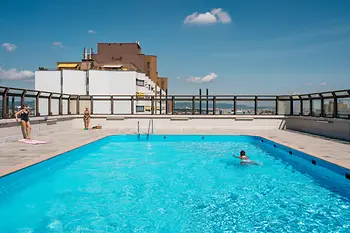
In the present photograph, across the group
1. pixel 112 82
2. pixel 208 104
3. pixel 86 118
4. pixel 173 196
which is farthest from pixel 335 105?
pixel 112 82

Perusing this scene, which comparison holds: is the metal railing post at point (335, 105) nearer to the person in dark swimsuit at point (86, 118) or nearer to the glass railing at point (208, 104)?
the glass railing at point (208, 104)

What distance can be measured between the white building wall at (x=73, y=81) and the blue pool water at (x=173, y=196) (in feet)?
135

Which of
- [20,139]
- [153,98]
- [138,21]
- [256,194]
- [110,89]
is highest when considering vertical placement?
[138,21]

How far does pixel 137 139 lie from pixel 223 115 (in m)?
6.12

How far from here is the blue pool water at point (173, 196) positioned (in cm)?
435

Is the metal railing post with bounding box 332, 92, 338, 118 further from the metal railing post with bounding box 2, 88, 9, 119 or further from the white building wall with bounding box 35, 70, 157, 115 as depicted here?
the white building wall with bounding box 35, 70, 157, 115

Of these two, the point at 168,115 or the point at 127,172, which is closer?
the point at 127,172

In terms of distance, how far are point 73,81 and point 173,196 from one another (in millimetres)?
46466

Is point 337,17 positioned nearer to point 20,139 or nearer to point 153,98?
point 153,98

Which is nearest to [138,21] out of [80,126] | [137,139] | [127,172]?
[80,126]

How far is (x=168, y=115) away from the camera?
16.9m

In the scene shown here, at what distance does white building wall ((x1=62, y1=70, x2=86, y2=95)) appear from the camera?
157 ft

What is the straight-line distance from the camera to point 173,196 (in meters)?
5.82

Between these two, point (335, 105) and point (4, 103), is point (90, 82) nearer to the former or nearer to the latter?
point (4, 103)
